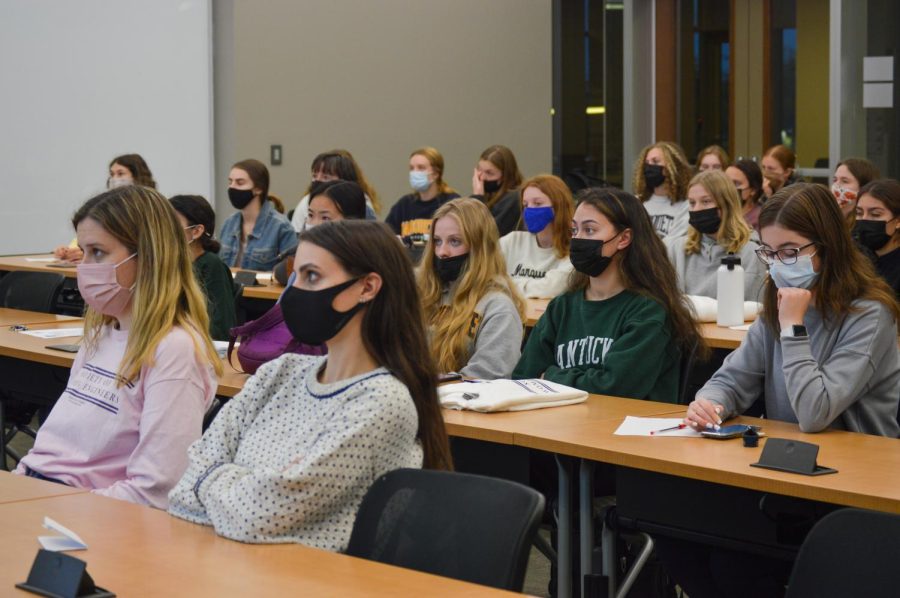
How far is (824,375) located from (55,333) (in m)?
3.04

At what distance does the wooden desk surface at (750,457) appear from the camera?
2.45m

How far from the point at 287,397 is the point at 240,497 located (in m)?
0.24

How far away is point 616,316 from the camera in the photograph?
369 cm

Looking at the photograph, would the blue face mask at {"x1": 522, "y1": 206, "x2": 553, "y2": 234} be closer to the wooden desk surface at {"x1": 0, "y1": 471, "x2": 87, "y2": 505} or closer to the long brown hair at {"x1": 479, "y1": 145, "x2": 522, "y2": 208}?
the long brown hair at {"x1": 479, "y1": 145, "x2": 522, "y2": 208}

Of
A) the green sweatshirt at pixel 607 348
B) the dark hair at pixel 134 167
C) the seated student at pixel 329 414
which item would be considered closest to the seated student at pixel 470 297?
the green sweatshirt at pixel 607 348

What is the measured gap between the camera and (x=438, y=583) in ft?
6.06

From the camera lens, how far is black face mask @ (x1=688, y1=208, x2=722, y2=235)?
5.61m

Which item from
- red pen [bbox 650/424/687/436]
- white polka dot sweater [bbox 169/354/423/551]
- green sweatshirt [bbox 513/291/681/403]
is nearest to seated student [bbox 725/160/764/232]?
green sweatshirt [bbox 513/291/681/403]

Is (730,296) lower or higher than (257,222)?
lower

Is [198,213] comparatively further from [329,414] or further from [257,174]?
[329,414]

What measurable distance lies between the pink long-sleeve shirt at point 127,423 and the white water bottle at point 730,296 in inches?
96.0

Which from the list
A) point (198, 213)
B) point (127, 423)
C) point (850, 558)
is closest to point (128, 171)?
point (198, 213)

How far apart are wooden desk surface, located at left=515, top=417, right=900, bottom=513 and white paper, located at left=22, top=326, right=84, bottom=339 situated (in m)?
2.38

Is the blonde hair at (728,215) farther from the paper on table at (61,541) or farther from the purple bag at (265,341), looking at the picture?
the paper on table at (61,541)
